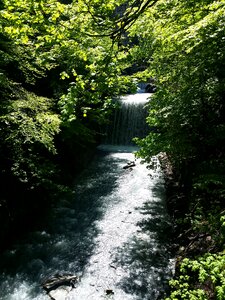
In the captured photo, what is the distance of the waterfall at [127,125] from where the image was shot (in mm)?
15727

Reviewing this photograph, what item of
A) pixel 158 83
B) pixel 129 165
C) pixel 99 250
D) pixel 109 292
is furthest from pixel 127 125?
pixel 109 292

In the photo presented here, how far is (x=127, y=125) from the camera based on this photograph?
16.0 m

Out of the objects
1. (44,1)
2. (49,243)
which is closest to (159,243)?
(49,243)

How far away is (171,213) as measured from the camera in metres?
7.09

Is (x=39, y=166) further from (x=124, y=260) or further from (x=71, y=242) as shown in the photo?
(x=124, y=260)

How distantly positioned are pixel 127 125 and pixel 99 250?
35.6ft

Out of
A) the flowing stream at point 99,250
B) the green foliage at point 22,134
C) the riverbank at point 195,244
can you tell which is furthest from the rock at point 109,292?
the green foliage at point 22,134

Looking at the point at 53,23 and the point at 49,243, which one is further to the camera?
the point at 49,243

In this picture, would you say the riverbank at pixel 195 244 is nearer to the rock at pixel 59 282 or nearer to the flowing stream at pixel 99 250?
the flowing stream at pixel 99 250

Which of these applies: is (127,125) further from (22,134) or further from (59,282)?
(59,282)

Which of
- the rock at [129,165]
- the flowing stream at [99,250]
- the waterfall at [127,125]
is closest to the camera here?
the flowing stream at [99,250]

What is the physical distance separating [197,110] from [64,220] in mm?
4475

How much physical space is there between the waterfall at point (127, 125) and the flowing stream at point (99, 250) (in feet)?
22.5

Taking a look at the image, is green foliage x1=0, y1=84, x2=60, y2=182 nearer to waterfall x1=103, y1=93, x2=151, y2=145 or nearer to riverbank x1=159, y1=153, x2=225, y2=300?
riverbank x1=159, y1=153, x2=225, y2=300
